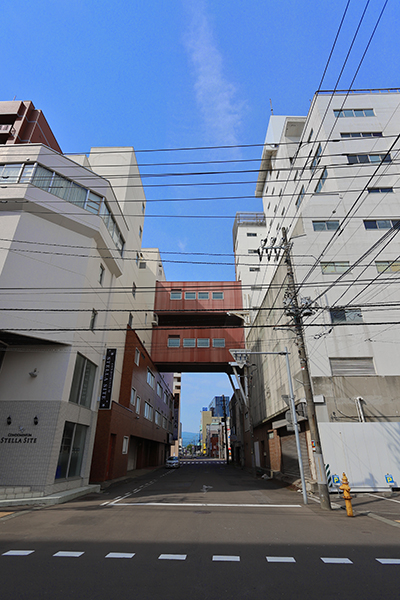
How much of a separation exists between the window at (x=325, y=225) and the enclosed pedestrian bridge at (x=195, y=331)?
1846cm

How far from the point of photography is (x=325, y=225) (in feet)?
71.9

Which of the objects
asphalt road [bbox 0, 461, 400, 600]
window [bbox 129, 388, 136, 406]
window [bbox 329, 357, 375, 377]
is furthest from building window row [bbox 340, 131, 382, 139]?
window [bbox 129, 388, 136, 406]

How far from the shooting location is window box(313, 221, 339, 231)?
2183cm

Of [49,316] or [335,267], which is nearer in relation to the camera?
[49,316]

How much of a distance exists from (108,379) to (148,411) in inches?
671

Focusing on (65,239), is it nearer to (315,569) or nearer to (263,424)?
(315,569)

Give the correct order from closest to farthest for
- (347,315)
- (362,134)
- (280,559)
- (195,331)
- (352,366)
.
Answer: (280,559) → (352,366) → (347,315) → (362,134) → (195,331)

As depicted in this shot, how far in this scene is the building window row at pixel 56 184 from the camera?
55.8 feet

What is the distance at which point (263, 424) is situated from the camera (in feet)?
99.2

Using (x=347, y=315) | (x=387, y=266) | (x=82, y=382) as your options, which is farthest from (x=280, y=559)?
(x=387, y=266)

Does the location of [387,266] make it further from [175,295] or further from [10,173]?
[175,295]

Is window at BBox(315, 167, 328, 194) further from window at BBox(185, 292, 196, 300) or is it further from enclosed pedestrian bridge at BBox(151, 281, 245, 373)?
window at BBox(185, 292, 196, 300)

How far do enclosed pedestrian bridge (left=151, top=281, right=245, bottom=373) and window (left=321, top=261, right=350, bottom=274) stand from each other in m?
19.5

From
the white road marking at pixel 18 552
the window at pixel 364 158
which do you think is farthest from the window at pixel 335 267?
the white road marking at pixel 18 552
